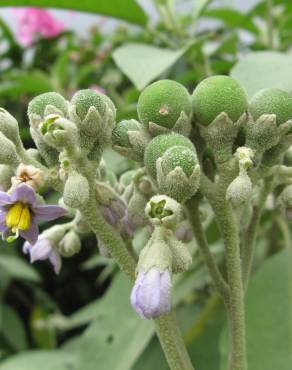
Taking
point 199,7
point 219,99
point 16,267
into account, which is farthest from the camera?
point 16,267

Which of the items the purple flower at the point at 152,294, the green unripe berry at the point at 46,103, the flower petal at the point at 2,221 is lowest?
the flower petal at the point at 2,221

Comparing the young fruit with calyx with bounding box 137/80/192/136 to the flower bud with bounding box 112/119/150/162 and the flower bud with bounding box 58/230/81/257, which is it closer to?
the flower bud with bounding box 112/119/150/162

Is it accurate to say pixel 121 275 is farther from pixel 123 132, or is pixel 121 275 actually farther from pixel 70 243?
pixel 123 132

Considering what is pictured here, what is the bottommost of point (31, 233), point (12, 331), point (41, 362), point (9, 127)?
point (12, 331)

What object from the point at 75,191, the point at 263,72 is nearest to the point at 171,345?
the point at 75,191

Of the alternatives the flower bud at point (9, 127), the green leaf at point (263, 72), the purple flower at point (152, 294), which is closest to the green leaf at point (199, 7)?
the green leaf at point (263, 72)

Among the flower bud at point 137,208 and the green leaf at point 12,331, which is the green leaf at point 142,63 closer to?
the flower bud at point 137,208

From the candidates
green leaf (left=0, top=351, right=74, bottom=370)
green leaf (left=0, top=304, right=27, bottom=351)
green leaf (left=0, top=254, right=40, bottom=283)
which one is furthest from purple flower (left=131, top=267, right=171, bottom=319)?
green leaf (left=0, top=304, right=27, bottom=351)
